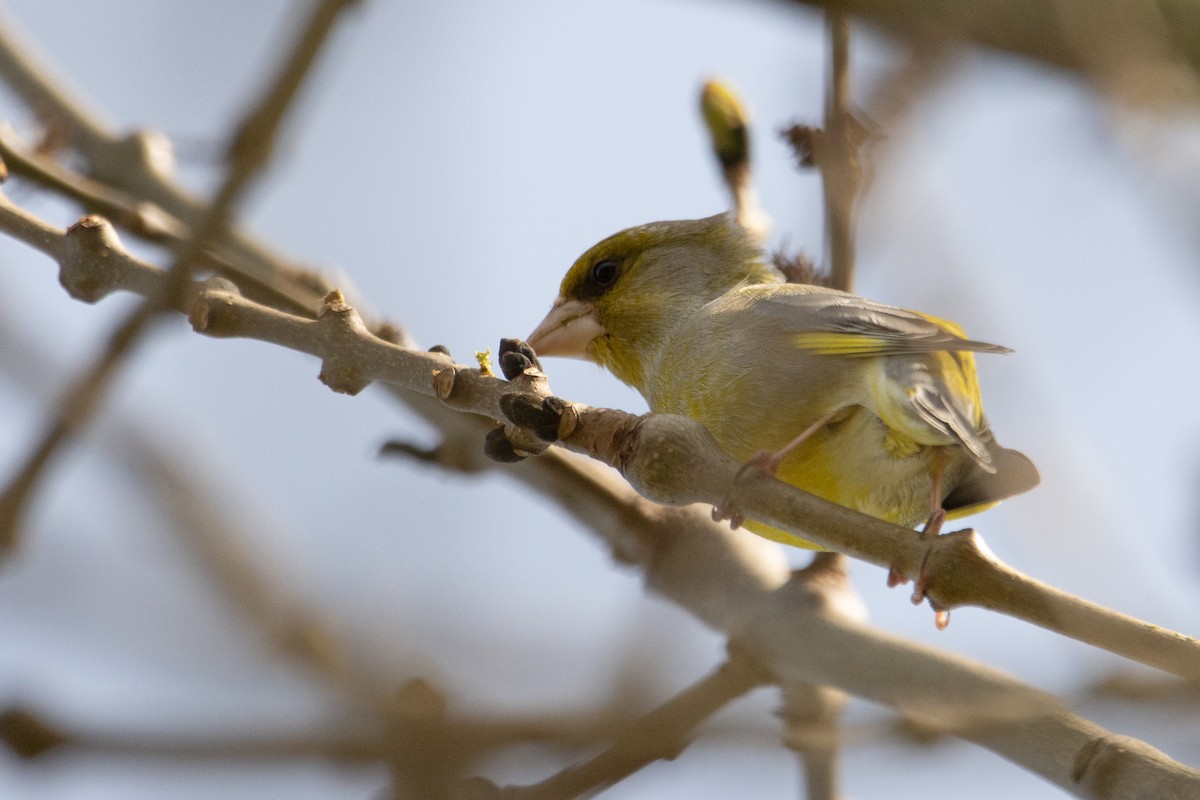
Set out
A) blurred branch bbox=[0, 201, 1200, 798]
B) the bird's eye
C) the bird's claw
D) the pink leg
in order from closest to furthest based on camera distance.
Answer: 1. blurred branch bbox=[0, 201, 1200, 798]
2. the pink leg
3. the bird's claw
4. the bird's eye

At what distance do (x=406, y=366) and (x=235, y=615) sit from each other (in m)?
1.02

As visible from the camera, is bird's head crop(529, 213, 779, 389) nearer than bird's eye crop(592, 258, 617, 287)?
Yes

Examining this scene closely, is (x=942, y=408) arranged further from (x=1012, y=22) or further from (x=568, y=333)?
(x=1012, y=22)

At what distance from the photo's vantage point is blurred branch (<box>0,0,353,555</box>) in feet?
6.75

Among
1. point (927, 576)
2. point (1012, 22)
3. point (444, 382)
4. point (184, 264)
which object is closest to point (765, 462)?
point (927, 576)

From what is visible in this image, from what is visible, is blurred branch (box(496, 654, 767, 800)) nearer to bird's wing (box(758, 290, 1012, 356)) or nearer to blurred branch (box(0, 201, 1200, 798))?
blurred branch (box(0, 201, 1200, 798))

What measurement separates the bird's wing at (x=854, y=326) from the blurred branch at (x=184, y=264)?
64.7 inches

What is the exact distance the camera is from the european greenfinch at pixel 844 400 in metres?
3.19

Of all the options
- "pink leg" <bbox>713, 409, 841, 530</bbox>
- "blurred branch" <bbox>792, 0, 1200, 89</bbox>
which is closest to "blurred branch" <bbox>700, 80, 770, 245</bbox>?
"blurred branch" <bbox>792, 0, 1200, 89</bbox>

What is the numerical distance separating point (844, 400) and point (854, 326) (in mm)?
216

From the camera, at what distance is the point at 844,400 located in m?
3.31

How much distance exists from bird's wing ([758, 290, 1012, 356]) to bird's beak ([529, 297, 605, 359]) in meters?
0.88

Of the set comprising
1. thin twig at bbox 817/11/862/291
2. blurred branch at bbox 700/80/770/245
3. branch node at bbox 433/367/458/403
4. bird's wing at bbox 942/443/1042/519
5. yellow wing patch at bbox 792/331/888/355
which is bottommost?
bird's wing at bbox 942/443/1042/519

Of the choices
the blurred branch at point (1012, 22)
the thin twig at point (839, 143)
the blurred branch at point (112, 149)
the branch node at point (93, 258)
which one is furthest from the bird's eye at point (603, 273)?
the branch node at point (93, 258)
